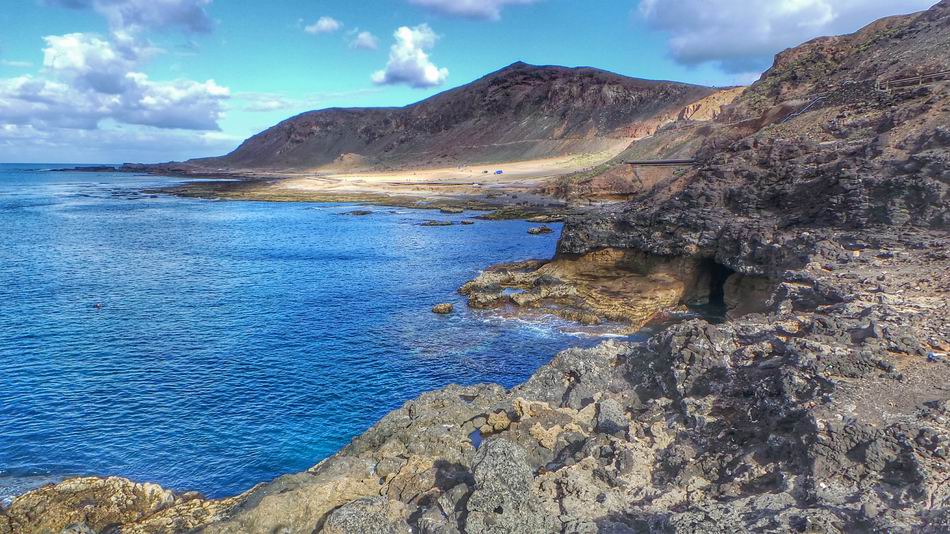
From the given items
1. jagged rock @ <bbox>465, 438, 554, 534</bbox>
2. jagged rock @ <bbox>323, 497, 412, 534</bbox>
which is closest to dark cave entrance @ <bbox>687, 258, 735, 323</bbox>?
jagged rock @ <bbox>465, 438, 554, 534</bbox>

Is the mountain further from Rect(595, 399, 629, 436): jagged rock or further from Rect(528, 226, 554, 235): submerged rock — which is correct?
Rect(595, 399, 629, 436): jagged rock

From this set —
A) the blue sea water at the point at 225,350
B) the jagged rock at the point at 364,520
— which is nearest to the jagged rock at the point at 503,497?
the jagged rock at the point at 364,520

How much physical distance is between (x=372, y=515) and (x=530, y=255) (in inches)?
1489

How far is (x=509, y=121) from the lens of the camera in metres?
160

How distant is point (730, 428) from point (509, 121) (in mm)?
153567

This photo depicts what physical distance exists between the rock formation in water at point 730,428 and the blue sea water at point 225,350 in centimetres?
275

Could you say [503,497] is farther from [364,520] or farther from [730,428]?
[730,428]

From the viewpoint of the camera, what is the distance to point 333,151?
192 meters

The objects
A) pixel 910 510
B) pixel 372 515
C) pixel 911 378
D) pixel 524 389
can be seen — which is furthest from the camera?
pixel 524 389

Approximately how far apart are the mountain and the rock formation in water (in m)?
103

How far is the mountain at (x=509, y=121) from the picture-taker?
13488cm

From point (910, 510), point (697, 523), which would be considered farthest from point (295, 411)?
point (910, 510)

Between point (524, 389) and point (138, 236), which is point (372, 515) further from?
point (138, 236)

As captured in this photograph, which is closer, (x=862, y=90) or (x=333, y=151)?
(x=862, y=90)
